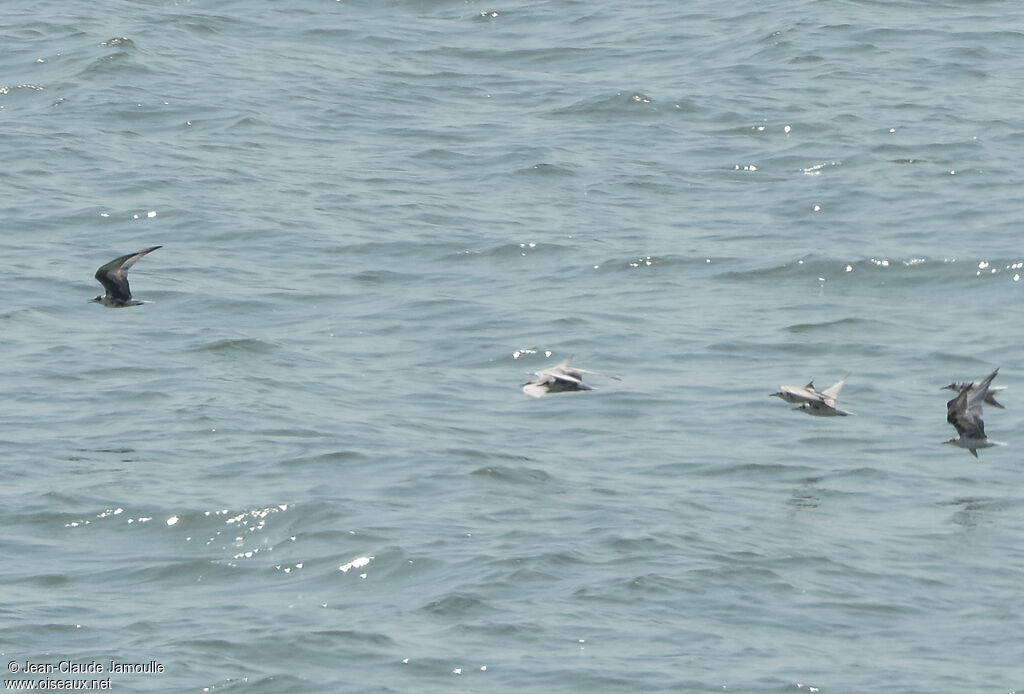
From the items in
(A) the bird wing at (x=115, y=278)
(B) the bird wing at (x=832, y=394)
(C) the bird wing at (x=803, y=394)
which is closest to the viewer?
(C) the bird wing at (x=803, y=394)

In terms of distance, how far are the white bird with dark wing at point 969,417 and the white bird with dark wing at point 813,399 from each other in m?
0.95

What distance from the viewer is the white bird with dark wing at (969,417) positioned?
1766 cm

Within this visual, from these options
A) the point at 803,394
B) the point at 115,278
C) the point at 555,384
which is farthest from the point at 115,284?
the point at 803,394

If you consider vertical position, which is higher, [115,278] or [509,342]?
[115,278]

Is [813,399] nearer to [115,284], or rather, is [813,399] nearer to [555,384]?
[555,384]

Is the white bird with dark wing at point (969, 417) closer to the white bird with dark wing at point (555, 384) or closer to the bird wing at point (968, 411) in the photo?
the bird wing at point (968, 411)

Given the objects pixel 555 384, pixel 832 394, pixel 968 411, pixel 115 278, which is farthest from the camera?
pixel 115 278

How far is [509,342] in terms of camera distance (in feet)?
73.4

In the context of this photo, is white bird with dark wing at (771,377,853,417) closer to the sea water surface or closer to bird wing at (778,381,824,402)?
bird wing at (778,381,824,402)

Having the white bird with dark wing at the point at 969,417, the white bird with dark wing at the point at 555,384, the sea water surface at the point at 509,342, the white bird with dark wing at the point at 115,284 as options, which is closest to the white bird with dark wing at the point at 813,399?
the sea water surface at the point at 509,342

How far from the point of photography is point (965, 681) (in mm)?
14844

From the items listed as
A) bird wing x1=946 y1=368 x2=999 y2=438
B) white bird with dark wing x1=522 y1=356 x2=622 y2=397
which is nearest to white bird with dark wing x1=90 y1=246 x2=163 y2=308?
white bird with dark wing x1=522 y1=356 x2=622 y2=397

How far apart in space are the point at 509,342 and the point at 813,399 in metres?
4.78

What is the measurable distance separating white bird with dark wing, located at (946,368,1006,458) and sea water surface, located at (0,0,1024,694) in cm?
59
